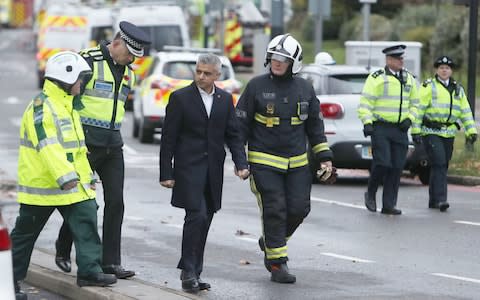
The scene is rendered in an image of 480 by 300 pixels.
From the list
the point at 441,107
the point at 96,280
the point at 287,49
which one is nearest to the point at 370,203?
the point at 441,107

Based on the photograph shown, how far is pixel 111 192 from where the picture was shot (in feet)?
33.4

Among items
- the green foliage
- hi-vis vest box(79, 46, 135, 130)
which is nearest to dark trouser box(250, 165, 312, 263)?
hi-vis vest box(79, 46, 135, 130)

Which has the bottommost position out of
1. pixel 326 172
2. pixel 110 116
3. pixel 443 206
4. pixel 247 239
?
pixel 443 206

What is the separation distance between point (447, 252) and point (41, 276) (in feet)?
12.0

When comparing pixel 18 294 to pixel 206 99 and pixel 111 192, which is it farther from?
pixel 206 99

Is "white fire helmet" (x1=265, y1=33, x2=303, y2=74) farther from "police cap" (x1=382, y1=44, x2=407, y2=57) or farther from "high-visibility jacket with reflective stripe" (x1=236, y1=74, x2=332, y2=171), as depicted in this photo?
"police cap" (x1=382, y1=44, x2=407, y2=57)

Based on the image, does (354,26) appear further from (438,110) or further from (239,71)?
(438,110)

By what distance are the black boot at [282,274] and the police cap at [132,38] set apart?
1.88 meters

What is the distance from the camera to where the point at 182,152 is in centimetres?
1001

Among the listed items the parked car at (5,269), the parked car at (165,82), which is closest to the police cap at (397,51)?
the parked car at (5,269)

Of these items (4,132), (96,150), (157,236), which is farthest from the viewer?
(4,132)

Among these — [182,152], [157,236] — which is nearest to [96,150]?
[182,152]

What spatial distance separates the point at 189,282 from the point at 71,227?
36.7 inches

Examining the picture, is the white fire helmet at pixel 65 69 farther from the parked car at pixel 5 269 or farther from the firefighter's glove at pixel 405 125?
the firefighter's glove at pixel 405 125
